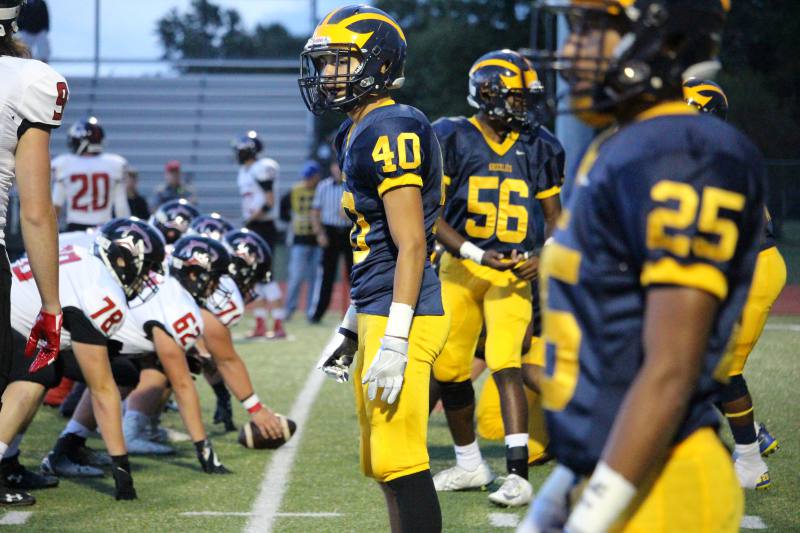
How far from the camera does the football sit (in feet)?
19.7

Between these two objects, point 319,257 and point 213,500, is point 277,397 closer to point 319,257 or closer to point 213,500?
point 213,500

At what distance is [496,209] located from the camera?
5.24 m

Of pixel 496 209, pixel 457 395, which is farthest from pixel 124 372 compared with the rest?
pixel 496 209

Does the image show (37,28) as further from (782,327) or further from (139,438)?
(782,327)

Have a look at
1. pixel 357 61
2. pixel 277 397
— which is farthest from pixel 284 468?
pixel 357 61

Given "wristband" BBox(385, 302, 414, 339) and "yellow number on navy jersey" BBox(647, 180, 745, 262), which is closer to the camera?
"yellow number on navy jersey" BBox(647, 180, 745, 262)

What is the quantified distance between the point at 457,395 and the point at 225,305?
1562 mm

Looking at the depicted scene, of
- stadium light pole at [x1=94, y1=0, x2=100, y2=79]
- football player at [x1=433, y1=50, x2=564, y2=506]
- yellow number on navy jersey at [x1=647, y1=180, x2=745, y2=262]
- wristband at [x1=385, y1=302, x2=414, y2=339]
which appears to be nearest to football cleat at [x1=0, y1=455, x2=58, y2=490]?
football player at [x1=433, y1=50, x2=564, y2=506]

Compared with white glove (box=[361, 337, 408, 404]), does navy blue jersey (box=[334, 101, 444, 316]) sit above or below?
above

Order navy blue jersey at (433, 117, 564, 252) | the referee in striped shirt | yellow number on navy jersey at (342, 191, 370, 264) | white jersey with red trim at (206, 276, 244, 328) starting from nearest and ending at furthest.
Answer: yellow number on navy jersey at (342, 191, 370, 264), navy blue jersey at (433, 117, 564, 252), white jersey with red trim at (206, 276, 244, 328), the referee in striped shirt

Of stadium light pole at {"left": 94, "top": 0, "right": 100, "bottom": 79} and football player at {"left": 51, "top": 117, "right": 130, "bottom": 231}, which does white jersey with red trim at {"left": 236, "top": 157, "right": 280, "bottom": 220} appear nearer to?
football player at {"left": 51, "top": 117, "right": 130, "bottom": 231}

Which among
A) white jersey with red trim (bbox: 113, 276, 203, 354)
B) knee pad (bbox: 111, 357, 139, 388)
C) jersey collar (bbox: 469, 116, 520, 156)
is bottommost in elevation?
knee pad (bbox: 111, 357, 139, 388)

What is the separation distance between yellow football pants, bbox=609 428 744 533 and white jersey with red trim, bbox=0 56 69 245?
2.15 m

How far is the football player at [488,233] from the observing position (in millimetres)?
5117
